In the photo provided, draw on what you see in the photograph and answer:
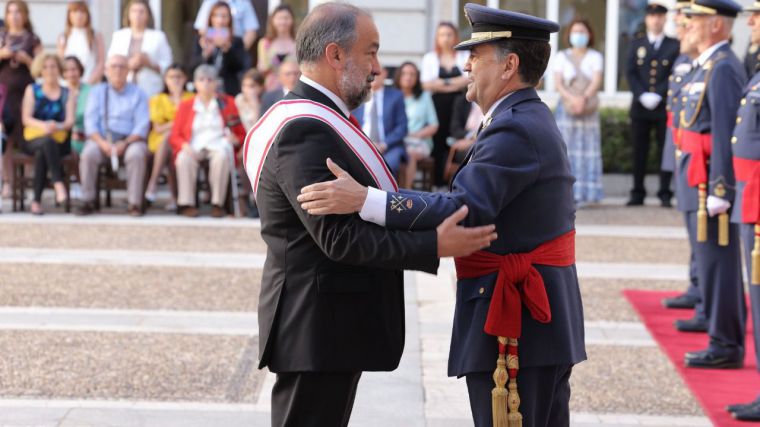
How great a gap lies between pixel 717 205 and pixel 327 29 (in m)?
3.74

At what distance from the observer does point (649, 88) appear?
14.0m

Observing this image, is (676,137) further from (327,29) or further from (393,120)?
(393,120)

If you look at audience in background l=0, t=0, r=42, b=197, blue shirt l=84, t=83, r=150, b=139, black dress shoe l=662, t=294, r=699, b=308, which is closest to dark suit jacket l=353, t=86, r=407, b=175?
blue shirt l=84, t=83, r=150, b=139

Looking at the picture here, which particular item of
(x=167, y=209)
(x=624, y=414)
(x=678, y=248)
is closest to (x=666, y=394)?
(x=624, y=414)

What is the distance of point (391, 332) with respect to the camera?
12.6ft

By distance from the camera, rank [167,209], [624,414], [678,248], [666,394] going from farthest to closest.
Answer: [167,209], [678,248], [666,394], [624,414]

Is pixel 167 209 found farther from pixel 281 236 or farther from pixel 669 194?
pixel 281 236

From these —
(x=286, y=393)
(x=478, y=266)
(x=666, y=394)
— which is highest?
(x=478, y=266)

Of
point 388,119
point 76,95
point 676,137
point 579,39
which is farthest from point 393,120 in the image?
point 676,137

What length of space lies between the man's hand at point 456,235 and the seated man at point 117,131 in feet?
30.7

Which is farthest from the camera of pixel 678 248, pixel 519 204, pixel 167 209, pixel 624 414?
pixel 167 209

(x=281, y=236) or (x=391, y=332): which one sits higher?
(x=281, y=236)

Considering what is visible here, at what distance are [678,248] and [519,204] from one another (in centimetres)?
757

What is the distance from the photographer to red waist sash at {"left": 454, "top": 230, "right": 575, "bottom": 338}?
3.71m
